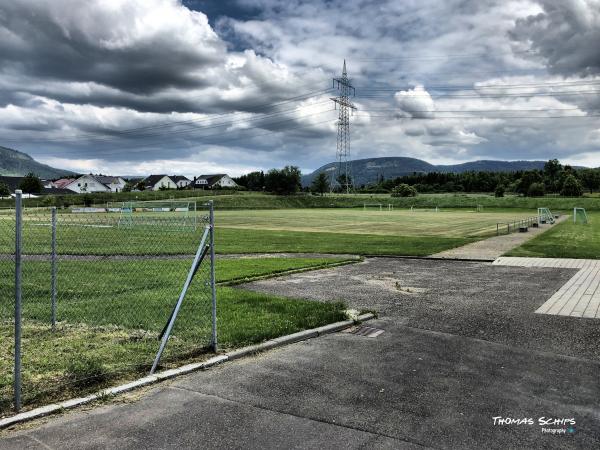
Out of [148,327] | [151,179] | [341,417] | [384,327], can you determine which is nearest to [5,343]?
[148,327]

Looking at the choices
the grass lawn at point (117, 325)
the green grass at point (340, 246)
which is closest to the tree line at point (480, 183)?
the green grass at point (340, 246)

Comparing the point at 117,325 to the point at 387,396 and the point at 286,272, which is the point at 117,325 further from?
the point at 286,272

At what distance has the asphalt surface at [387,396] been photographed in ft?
15.5

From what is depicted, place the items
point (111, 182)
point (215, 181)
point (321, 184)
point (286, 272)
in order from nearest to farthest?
point (286, 272)
point (321, 184)
point (111, 182)
point (215, 181)

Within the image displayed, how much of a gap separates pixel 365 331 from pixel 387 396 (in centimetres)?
306

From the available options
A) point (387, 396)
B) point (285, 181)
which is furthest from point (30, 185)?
point (387, 396)

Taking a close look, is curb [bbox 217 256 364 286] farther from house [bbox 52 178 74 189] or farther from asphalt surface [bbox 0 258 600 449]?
house [bbox 52 178 74 189]

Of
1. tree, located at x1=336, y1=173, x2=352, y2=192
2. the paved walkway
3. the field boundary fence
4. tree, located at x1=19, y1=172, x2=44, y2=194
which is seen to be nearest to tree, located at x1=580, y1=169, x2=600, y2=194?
tree, located at x1=336, y1=173, x2=352, y2=192

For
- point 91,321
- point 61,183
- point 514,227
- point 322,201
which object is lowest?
point 91,321

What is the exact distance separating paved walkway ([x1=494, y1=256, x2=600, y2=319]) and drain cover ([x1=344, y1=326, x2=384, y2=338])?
4.04 m

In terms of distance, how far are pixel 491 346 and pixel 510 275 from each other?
352 inches

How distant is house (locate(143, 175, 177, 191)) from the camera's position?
183m

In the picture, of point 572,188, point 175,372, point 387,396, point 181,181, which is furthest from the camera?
point 181,181

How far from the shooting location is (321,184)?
468ft
